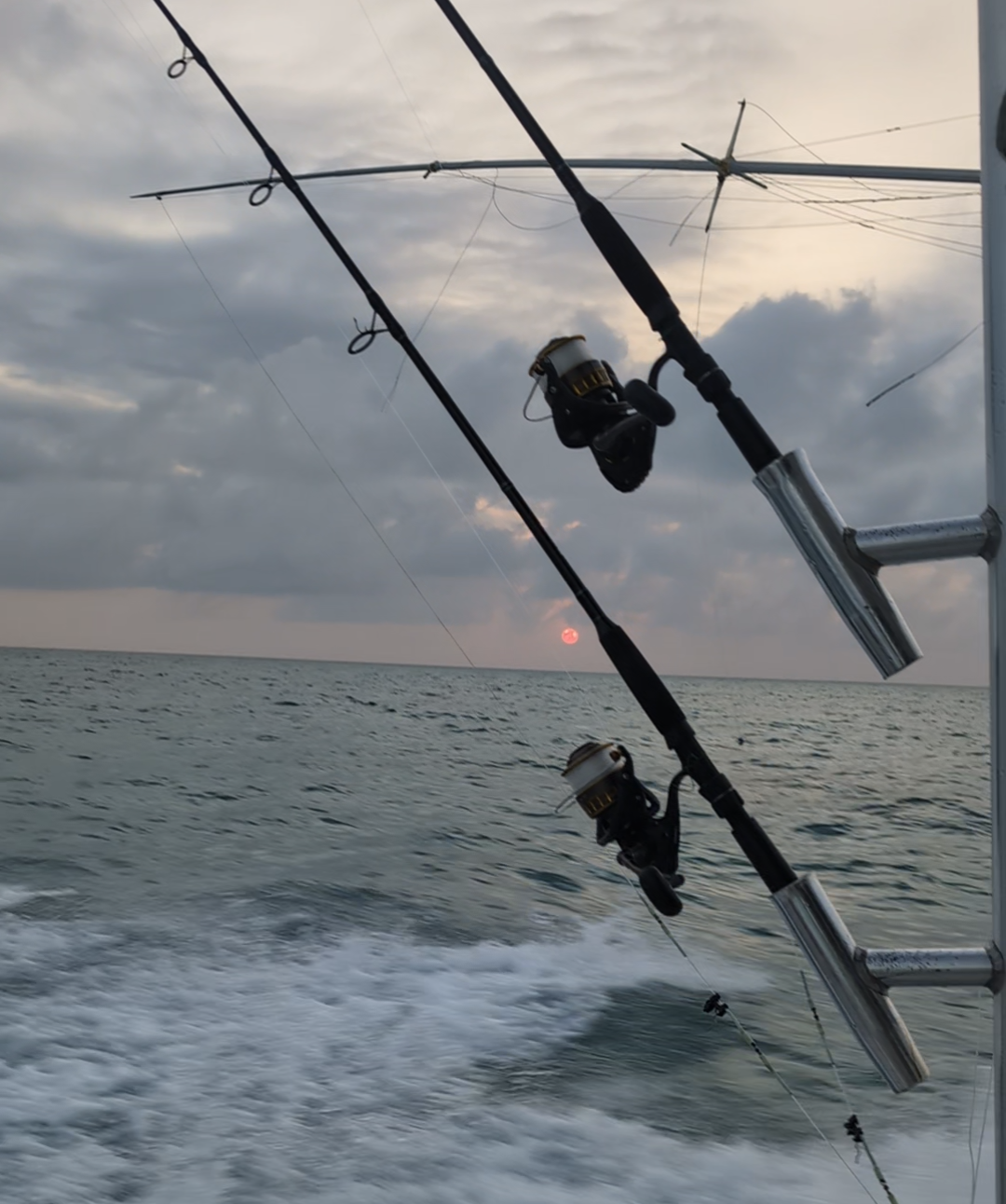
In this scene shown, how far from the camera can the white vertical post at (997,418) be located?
1.56 meters

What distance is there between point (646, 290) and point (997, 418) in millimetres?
714

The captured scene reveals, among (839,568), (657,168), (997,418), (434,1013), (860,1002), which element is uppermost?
(657,168)

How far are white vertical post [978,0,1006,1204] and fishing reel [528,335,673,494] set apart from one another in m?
0.55

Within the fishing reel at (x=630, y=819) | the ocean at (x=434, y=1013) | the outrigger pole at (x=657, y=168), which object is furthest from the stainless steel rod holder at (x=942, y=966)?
the outrigger pole at (x=657, y=168)

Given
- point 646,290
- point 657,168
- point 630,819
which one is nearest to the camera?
point 646,290

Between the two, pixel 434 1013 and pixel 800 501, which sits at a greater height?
pixel 434 1013

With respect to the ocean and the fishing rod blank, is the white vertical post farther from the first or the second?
the ocean

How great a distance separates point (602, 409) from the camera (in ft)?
6.93

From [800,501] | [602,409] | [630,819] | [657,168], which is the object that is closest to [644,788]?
[630,819]

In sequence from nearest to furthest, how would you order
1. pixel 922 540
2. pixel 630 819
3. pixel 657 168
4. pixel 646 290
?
pixel 922 540 < pixel 646 290 < pixel 630 819 < pixel 657 168

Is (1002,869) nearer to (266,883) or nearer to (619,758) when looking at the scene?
(619,758)

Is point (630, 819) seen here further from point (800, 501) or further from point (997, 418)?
point (997, 418)

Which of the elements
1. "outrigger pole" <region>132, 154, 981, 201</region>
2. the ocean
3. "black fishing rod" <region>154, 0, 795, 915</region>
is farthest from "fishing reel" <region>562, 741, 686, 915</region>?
"outrigger pole" <region>132, 154, 981, 201</region>

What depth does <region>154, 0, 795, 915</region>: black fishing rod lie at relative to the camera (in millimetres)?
2021
